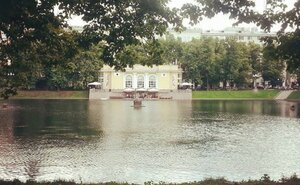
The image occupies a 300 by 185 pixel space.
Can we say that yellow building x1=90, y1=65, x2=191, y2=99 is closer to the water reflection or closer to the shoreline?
the shoreline

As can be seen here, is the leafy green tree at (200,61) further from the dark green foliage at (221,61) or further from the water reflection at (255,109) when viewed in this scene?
the water reflection at (255,109)

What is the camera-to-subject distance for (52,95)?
310 feet

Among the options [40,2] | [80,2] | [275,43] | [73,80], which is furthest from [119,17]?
[73,80]

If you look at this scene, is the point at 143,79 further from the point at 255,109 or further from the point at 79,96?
the point at 255,109

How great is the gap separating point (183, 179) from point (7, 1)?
11410mm

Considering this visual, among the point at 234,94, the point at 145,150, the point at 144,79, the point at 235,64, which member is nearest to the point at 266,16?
the point at 145,150

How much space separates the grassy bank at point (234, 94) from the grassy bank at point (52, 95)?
24203 mm

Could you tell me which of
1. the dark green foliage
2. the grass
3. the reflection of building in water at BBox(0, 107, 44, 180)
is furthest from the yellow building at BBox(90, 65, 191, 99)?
the reflection of building in water at BBox(0, 107, 44, 180)

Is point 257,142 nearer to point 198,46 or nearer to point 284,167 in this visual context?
point 284,167

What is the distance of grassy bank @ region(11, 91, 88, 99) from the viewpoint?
93.2 m

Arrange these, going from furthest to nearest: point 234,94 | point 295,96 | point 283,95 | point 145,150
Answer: point 234,94
point 283,95
point 295,96
point 145,150

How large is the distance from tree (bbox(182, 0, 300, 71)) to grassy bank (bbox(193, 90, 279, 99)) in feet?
268

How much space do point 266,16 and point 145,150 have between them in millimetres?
15369

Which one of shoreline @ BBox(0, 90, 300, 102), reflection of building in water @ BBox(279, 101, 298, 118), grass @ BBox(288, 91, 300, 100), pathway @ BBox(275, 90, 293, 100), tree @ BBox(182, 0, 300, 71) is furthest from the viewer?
shoreline @ BBox(0, 90, 300, 102)
